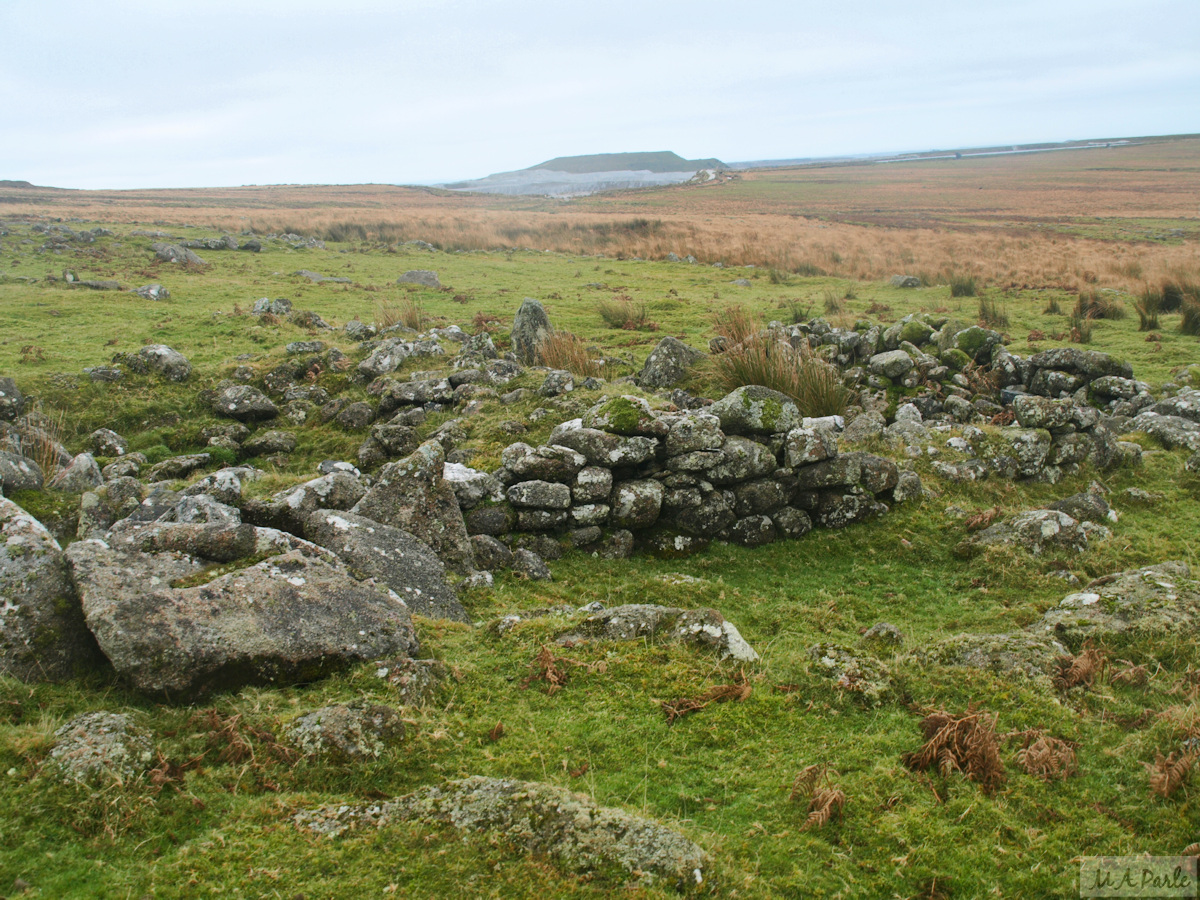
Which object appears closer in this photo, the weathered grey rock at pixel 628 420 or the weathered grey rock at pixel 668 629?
the weathered grey rock at pixel 668 629

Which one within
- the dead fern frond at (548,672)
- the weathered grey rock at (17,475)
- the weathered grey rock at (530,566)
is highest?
the weathered grey rock at (17,475)

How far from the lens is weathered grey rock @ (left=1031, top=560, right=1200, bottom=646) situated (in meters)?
5.06

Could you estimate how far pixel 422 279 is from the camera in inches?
995

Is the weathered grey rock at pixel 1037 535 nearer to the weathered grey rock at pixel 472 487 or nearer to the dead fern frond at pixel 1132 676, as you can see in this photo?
the dead fern frond at pixel 1132 676

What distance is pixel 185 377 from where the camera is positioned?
1305 centimetres

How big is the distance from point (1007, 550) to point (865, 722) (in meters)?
4.33

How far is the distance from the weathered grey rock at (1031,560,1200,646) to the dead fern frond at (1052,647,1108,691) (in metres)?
0.52

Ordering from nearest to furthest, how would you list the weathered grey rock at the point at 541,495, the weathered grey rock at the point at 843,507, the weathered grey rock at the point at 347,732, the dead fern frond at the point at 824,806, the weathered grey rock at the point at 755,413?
the dead fern frond at the point at 824,806 → the weathered grey rock at the point at 347,732 → the weathered grey rock at the point at 541,495 → the weathered grey rock at the point at 843,507 → the weathered grey rock at the point at 755,413

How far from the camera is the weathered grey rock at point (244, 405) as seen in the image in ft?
39.1

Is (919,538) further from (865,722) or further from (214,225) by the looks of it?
(214,225)

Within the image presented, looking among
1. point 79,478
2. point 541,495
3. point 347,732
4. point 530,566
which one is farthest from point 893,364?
point 79,478

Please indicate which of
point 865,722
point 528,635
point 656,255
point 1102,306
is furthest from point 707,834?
point 656,255

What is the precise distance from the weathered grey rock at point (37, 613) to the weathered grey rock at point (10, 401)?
865 centimetres

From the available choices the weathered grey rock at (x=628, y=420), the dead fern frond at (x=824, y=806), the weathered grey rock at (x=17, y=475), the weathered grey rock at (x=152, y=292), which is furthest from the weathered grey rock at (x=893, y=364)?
the weathered grey rock at (x=152, y=292)
